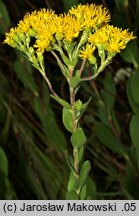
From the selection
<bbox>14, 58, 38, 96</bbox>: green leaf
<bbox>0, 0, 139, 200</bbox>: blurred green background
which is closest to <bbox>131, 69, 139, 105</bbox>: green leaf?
<bbox>0, 0, 139, 200</bbox>: blurred green background

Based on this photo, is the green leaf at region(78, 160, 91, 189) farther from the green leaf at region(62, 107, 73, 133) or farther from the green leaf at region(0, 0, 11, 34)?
the green leaf at region(0, 0, 11, 34)

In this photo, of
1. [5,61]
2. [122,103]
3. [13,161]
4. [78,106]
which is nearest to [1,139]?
[13,161]

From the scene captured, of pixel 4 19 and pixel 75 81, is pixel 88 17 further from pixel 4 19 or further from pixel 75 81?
pixel 4 19

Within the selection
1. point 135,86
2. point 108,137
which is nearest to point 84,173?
point 135,86

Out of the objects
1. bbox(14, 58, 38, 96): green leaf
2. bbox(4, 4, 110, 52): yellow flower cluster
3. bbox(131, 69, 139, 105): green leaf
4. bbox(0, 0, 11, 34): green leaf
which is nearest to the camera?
bbox(4, 4, 110, 52): yellow flower cluster

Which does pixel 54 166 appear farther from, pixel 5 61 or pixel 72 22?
pixel 72 22

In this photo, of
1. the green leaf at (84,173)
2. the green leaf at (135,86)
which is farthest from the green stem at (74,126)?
the green leaf at (135,86)

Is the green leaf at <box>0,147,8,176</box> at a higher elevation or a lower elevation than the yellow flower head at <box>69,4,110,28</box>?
lower

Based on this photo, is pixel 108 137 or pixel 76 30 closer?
pixel 76 30
